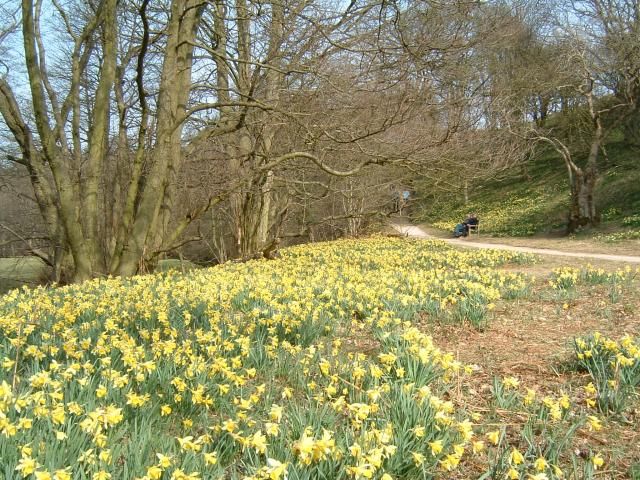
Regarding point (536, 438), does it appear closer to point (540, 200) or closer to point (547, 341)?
point (547, 341)

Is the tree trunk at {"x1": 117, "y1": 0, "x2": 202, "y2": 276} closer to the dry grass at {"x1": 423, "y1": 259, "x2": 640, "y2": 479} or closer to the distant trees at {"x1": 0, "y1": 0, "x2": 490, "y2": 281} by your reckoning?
the distant trees at {"x1": 0, "y1": 0, "x2": 490, "y2": 281}

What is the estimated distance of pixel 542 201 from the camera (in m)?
25.8

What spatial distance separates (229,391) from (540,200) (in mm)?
26327

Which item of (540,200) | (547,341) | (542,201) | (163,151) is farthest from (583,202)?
(547,341)

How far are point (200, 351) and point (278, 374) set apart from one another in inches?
23.4

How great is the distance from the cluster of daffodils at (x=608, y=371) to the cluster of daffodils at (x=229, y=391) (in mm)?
736

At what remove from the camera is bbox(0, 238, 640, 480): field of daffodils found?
1871 mm

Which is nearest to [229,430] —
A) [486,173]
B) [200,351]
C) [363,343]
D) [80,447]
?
[80,447]

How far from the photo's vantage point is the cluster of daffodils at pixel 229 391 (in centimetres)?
186

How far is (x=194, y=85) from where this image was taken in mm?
9586

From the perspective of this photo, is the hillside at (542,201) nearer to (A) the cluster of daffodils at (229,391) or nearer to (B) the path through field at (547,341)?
(B) the path through field at (547,341)

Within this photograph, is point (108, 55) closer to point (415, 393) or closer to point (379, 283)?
point (379, 283)

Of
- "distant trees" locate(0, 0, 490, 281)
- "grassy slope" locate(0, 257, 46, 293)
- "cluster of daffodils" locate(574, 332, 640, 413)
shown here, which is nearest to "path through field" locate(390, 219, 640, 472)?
"cluster of daffodils" locate(574, 332, 640, 413)

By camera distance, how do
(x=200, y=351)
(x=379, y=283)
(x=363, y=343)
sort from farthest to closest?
(x=379, y=283), (x=363, y=343), (x=200, y=351)
